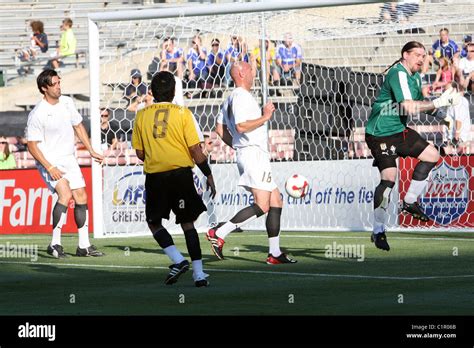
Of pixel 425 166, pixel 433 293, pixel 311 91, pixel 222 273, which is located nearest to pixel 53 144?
pixel 222 273

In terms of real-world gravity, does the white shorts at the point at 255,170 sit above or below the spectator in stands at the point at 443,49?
below

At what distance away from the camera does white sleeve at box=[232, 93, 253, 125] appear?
13.6m

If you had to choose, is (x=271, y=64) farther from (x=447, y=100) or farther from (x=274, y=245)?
(x=274, y=245)

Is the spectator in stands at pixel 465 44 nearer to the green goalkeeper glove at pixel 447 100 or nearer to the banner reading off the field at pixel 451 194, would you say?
the banner reading off the field at pixel 451 194

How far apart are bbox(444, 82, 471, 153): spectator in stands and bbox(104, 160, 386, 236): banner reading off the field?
8.55 ft

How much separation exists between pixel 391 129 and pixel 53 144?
416 centimetres

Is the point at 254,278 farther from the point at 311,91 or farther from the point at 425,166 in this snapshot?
the point at 311,91

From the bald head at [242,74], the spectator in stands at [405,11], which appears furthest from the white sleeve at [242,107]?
the spectator in stands at [405,11]

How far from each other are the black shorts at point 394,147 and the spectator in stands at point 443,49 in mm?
10812

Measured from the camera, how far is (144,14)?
1969 centimetres

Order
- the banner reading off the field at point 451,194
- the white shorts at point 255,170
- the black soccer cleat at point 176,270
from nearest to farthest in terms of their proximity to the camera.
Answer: the black soccer cleat at point 176,270, the white shorts at point 255,170, the banner reading off the field at point 451,194

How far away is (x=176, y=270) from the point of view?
11750 mm

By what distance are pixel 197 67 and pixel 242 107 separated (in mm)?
10302

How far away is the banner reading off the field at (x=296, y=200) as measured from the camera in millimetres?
20484
